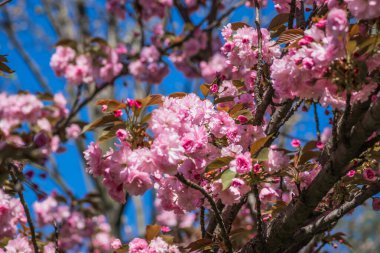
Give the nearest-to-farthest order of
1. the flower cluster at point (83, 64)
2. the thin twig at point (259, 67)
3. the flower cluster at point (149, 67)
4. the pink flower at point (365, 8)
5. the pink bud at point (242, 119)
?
1. the pink flower at point (365, 8)
2. the pink bud at point (242, 119)
3. the thin twig at point (259, 67)
4. the flower cluster at point (83, 64)
5. the flower cluster at point (149, 67)

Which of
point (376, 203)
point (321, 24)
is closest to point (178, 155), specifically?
point (321, 24)

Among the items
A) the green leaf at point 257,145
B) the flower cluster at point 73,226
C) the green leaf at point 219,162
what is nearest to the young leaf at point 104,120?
the green leaf at point 219,162

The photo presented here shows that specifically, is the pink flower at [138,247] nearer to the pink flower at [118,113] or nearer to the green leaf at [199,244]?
the green leaf at [199,244]

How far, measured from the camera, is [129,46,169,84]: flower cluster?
4996 mm

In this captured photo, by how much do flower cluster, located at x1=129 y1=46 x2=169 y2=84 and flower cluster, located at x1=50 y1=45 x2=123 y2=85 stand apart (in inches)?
14.1

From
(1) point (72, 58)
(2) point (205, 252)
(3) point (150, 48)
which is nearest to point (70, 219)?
(1) point (72, 58)

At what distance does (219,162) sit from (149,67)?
370cm

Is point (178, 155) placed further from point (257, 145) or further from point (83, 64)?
point (83, 64)

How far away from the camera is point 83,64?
4.54m

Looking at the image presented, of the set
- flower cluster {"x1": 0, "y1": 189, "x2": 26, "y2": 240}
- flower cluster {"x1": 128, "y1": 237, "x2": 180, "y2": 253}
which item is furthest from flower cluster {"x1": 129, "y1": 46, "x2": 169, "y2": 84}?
flower cluster {"x1": 128, "y1": 237, "x2": 180, "y2": 253}

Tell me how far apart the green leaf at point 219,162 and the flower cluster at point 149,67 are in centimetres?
366

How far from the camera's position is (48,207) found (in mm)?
4492

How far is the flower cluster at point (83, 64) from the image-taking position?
4.48 meters

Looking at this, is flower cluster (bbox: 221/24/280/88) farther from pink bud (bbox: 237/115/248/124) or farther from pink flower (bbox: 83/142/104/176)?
pink flower (bbox: 83/142/104/176)
